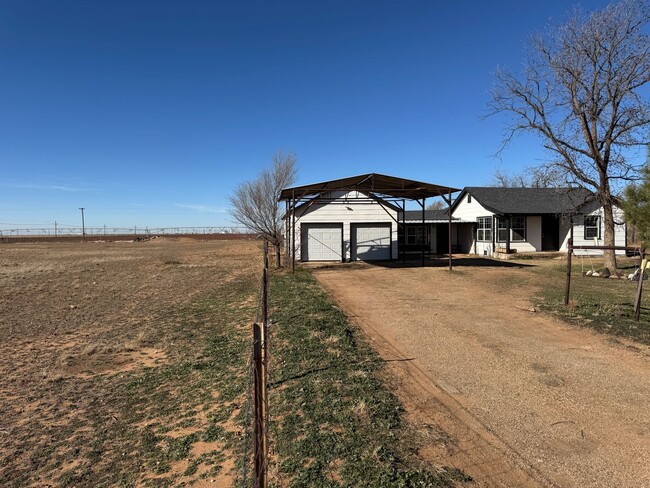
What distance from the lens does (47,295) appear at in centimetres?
1327

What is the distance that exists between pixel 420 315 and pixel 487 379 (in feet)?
12.5

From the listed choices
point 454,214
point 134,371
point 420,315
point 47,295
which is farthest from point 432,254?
point 134,371

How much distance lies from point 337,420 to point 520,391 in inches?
90.1

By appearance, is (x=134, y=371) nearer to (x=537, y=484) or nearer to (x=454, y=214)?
(x=537, y=484)

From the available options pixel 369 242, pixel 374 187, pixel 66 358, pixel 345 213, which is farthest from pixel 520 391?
pixel 369 242

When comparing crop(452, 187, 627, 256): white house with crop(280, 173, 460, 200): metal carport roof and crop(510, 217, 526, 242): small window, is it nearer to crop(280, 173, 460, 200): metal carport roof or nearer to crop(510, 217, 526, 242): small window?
crop(510, 217, 526, 242): small window

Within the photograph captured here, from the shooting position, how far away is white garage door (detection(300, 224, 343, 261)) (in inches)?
923

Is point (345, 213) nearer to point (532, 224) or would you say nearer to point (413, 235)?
point (413, 235)

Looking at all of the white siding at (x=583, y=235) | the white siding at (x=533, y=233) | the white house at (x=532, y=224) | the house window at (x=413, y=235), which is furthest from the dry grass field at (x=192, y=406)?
the white siding at (x=583, y=235)

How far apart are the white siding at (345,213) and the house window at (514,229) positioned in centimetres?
713

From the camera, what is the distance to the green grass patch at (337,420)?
307cm

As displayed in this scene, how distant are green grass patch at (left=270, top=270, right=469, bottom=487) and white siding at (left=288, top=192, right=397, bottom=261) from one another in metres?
16.4

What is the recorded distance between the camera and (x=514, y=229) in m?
25.4

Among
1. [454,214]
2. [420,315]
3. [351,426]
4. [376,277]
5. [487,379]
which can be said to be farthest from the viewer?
[454,214]
